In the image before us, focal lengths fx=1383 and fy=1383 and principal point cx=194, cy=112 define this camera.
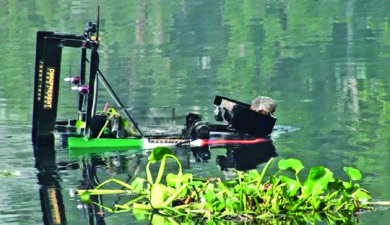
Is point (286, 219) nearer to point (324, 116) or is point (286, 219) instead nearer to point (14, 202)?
point (14, 202)

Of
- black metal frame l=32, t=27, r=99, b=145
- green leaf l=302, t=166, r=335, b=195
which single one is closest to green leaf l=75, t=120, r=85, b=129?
black metal frame l=32, t=27, r=99, b=145

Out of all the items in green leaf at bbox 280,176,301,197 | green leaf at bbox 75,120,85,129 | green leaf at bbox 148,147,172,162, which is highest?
green leaf at bbox 75,120,85,129

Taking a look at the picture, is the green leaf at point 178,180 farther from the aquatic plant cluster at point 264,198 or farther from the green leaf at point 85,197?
the green leaf at point 85,197

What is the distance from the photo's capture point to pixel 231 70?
45094 mm

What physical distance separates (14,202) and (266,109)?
7.91 metres

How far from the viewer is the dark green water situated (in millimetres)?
26984

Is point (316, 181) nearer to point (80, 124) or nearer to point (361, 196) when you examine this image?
point (361, 196)

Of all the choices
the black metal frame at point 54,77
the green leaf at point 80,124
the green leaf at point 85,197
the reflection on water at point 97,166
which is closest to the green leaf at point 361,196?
the reflection on water at point 97,166

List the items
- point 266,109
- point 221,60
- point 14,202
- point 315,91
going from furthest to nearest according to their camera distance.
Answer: point 221,60 → point 315,91 → point 266,109 → point 14,202

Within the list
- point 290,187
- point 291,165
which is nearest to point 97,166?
point 291,165

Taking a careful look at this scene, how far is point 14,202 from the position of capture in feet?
77.0

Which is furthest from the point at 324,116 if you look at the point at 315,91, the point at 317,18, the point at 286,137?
the point at 317,18

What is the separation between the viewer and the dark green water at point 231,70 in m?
27.0

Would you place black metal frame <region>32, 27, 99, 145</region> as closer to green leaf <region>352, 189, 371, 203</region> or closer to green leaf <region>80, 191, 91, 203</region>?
green leaf <region>80, 191, 91, 203</region>
